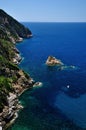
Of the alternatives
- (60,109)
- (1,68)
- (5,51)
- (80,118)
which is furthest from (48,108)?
(5,51)

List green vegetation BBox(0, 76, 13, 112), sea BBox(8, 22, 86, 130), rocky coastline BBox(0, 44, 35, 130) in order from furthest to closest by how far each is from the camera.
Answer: green vegetation BBox(0, 76, 13, 112) → rocky coastline BBox(0, 44, 35, 130) → sea BBox(8, 22, 86, 130)

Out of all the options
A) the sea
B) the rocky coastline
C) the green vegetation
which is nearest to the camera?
the sea

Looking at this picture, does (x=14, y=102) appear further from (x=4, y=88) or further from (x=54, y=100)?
(x=54, y=100)

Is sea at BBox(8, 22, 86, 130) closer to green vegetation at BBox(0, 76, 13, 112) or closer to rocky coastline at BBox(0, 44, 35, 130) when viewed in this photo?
rocky coastline at BBox(0, 44, 35, 130)

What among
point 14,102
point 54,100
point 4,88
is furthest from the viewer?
point 54,100

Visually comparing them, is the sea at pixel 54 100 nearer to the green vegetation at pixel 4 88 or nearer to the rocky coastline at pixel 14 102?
the rocky coastline at pixel 14 102

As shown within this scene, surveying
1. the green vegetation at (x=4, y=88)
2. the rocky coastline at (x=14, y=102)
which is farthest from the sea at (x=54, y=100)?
the green vegetation at (x=4, y=88)

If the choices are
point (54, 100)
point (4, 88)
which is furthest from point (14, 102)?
point (54, 100)

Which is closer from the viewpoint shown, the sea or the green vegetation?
the sea

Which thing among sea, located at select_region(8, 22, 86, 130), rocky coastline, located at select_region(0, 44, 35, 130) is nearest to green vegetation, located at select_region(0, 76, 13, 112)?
rocky coastline, located at select_region(0, 44, 35, 130)

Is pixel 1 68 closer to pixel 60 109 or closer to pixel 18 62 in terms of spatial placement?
pixel 60 109

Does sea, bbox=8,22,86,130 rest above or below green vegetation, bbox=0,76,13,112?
below
